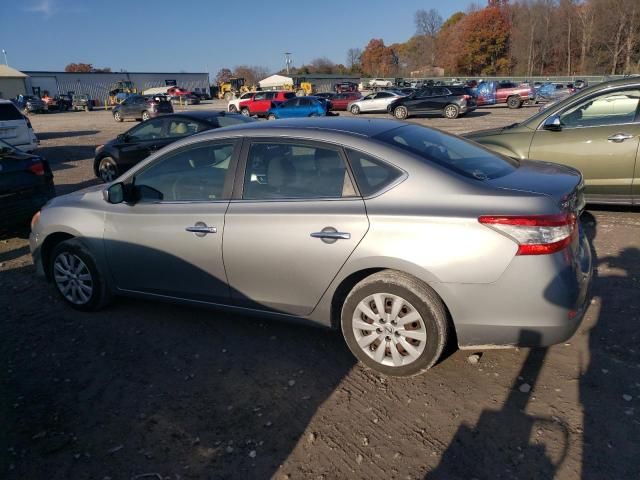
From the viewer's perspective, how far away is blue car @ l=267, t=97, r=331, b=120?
26984 mm

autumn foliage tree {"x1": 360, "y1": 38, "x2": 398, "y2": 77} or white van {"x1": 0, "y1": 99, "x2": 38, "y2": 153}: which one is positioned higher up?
autumn foliage tree {"x1": 360, "y1": 38, "x2": 398, "y2": 77}

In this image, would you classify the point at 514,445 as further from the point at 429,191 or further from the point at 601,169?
the point at 601,169

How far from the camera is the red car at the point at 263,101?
3178cm

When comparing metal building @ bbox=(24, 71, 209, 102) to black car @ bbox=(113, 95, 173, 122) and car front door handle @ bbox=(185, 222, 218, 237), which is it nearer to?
black car @ bbox=(113, 95, 173, 122)

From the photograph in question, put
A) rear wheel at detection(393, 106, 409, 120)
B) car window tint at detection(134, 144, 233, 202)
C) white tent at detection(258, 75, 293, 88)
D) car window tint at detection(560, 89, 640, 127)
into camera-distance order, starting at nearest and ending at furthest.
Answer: car window tint at detection(134, 144, 233, 202), car window tint at detection(560, 89, 640, 127), rear wheel at detection(393, 106, 409, 120), white tent at detection(258, 75, 293, 88)

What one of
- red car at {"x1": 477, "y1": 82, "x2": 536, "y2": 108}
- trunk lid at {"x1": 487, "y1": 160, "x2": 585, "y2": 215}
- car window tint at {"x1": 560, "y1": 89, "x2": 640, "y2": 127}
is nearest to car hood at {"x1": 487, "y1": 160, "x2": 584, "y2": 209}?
trunk lid at {"x1": 487, "y1": 160, "x2": 585, "y2": 215}

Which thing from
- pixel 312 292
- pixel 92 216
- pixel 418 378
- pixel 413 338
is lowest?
pixel 418 378

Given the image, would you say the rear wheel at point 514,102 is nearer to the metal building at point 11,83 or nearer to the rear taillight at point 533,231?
the rear taillight at point 533,231

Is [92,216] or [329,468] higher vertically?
[92,216]

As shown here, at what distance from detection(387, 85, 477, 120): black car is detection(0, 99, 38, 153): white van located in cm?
1998

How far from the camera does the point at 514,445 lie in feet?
8.55

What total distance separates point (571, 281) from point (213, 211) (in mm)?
2385

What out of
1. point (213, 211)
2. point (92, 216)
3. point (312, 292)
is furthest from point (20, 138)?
point (312, 292)

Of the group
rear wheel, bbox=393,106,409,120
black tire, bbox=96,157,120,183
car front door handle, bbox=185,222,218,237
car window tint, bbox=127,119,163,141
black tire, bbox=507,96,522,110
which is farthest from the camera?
black tire, bbox=507,96,522,110
